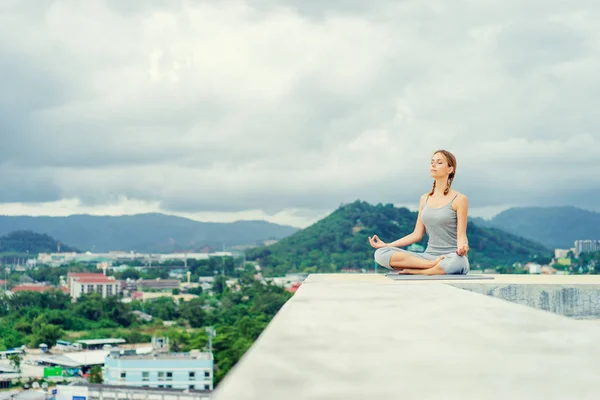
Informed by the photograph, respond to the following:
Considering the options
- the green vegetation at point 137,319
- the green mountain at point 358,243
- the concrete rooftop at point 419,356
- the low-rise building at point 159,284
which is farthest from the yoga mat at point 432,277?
the low-rise building at point 159,284

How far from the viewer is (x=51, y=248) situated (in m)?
102

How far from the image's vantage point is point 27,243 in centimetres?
9719

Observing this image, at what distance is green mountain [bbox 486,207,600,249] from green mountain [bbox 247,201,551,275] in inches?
596

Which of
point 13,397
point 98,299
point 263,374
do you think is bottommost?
point 13,397

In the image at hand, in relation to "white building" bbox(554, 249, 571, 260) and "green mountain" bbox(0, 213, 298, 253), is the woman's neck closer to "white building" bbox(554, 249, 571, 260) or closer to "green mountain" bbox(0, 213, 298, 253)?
"white building" bbox(554, 249, 571, 260)

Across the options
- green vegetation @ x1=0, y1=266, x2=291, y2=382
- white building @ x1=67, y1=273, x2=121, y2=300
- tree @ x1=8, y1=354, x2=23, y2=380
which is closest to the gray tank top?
green vegetation @ x1=0, y1=266, x2=291, y2=382

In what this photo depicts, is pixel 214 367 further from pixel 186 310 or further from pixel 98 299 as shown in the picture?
pixel 98 299

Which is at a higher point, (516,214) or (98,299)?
(516,214)

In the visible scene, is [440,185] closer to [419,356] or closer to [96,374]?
[419,356]

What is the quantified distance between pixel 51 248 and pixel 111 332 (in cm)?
6109

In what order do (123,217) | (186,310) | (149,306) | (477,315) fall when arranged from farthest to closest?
(123,217) < (149,306) < (186,310) < (477,315)

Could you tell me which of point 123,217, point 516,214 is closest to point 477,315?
point 516,214

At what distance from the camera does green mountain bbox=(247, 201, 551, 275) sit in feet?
201

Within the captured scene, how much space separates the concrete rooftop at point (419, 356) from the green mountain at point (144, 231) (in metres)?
104
